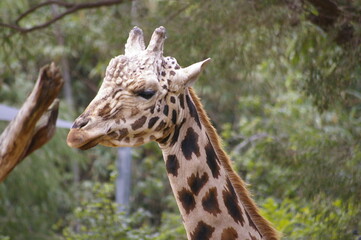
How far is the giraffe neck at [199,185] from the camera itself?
13.3ft

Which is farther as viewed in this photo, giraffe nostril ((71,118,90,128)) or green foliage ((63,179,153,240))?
green foliage ((63,179,153,240))

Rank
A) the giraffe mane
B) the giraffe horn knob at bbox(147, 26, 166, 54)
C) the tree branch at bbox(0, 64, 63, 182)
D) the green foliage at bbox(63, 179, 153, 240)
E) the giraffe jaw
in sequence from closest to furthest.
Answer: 1. the giraffe jaw
2. the giraffe horn knob at bbox(147, 26, 166, 54)
3. the giraffe mane
4. the tree branch at bbox(0, 64, 63, 182)
5. the green foliage at bbox(63, 179, 153, 240)

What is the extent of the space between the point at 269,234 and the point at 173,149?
0.75 m

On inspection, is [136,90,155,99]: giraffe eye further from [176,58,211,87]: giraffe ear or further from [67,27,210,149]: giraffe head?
[176,58,211,87]: giraffe ear

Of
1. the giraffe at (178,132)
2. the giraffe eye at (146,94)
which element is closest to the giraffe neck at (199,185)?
the giraffe at (178,132)

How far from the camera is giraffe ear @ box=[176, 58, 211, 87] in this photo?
3.96m

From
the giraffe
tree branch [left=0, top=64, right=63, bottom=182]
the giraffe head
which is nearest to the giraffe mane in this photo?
the giraffe

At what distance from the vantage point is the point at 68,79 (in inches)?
646

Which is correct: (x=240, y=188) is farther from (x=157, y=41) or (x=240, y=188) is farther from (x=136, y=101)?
(x=157, y=41)

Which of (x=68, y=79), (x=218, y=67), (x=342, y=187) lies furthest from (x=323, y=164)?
(x=68, y=79)

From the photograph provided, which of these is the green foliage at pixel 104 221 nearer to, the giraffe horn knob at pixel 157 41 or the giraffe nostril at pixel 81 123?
the giraffe horn knob at pixel 157 41

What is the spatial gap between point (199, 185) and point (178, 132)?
30cm

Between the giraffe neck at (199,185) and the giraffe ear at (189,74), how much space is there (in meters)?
0.12

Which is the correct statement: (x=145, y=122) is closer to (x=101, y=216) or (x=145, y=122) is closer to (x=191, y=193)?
(x=191, y=193)
